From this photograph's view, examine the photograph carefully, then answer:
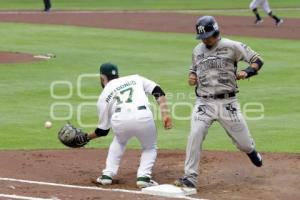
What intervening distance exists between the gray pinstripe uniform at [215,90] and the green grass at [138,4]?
32.1m

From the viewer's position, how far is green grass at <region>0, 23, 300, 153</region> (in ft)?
42.5

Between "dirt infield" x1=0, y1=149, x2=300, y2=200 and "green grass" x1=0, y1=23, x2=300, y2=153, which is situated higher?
"green grass" x1=0, y1=23, x2=300, y2=153

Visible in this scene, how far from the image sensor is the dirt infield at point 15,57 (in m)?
21.9

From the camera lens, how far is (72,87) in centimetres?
1762

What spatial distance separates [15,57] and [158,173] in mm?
13166

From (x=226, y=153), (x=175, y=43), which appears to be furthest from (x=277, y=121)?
(x=175, y=43)

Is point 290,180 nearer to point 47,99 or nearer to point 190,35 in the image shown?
point 47,99

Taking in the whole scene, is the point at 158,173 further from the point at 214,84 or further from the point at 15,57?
the point at 15,57

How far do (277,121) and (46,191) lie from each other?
234 inches

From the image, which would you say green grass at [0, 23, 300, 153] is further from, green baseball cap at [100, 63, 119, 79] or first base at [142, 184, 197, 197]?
first base at [142, 184, 197, 197]

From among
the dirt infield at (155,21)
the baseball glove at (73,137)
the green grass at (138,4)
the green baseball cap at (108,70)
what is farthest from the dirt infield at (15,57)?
the green grass at (138,4)

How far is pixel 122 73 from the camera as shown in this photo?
19359mm

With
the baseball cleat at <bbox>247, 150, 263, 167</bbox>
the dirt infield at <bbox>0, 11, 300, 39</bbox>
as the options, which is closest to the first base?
the baseball cleat at <bbox>247, 150, 263, 167</bbox>

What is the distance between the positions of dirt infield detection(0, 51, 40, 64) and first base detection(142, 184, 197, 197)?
43.4ft
